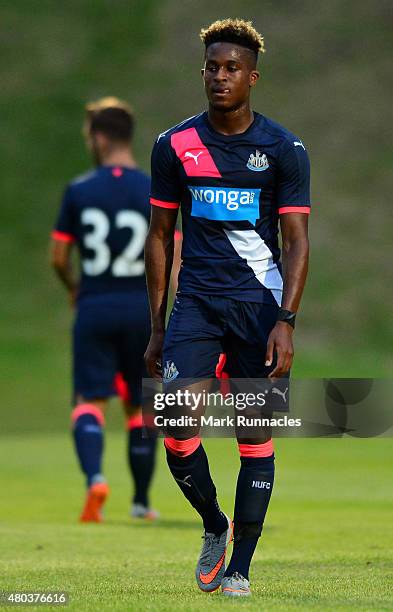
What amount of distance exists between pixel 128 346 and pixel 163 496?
276 cm

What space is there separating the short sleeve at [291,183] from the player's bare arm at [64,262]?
4764mm

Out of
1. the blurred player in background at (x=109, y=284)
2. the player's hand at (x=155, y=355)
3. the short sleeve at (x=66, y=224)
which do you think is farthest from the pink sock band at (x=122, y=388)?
the player's hand at (x=155, y=355)

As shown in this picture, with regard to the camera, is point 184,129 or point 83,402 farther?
point 83,402

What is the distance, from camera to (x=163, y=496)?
13.1 metres

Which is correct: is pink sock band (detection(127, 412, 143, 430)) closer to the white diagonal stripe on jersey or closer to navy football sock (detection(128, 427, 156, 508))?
navy football sock (detection(128, 427, 156, 508))

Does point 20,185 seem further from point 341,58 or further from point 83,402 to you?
point 83,402

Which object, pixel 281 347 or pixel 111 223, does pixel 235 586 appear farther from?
pixel 111 223

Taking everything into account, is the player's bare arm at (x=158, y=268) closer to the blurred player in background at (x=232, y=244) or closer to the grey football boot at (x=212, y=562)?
the blurred player in background at (x=232, y=244)

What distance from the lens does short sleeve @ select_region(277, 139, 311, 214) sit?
245 inches

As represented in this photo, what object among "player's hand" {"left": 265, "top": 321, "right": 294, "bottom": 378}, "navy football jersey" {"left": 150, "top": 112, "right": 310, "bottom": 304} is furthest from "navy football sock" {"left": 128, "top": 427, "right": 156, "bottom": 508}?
"player's hand" {"left": 265, "top": 321, "right": 294, "bottom": 378}

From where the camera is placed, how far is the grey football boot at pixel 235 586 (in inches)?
230

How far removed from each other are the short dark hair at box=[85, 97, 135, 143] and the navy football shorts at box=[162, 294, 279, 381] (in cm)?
463

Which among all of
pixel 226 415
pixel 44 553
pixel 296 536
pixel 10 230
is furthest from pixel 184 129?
pixel 10 230

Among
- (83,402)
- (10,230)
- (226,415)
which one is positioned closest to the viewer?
(226,415)
